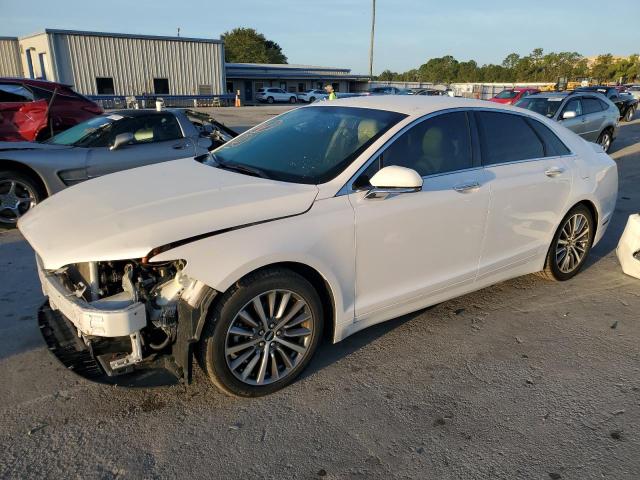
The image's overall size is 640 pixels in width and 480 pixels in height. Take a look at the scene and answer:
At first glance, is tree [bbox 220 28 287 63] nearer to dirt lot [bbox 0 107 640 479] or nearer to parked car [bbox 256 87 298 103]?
parked car [bbox 256 87 298 103]

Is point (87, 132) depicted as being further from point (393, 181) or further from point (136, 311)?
point (393, 181)

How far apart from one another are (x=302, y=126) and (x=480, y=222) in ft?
4.93

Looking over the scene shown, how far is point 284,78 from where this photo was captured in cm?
5559

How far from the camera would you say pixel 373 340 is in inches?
143

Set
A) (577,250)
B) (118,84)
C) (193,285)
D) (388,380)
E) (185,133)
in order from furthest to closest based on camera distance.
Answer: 1. (118,84)
2. (185,133)
3. (577,250)
4. (388,380)
5. (193,285)

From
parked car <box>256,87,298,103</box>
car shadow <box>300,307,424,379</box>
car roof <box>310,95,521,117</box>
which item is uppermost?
car roof <box>310,95,521,117</box>

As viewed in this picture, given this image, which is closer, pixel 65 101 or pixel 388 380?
pixel 388 380

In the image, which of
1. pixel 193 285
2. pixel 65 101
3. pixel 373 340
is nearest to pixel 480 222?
pixel 373 340

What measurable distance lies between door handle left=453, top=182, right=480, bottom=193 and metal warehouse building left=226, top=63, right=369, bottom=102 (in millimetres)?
51217

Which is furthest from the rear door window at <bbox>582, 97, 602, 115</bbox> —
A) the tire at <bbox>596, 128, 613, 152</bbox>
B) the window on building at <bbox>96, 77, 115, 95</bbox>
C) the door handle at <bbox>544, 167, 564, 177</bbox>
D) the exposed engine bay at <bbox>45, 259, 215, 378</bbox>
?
the window on building at <bbox>96, 77, 115, 95</bbox>

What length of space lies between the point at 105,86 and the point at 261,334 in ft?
128

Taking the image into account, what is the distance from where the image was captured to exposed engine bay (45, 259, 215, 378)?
2459mm

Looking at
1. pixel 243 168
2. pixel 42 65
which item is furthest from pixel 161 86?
pixel 243 168

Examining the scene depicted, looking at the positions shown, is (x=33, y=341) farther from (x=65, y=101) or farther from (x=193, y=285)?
(x=65, y=101)
